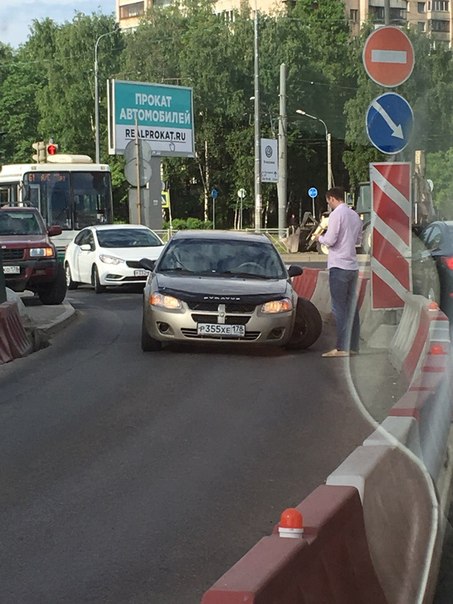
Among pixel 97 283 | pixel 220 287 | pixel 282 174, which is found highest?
pixel 282 174

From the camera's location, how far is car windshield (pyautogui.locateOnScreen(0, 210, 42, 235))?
23.4 meters

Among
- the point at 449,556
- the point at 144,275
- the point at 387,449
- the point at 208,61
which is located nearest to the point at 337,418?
the point at 449,556

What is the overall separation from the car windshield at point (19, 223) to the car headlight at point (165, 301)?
930cm

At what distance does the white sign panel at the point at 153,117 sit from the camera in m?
53.2

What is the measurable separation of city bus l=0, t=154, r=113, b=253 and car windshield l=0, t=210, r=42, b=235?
12104mm

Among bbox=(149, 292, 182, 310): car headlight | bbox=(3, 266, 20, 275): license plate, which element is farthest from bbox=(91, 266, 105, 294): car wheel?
bbox=(149, 292, 182, 310): car headlight

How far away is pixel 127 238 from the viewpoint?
2731 centimetres

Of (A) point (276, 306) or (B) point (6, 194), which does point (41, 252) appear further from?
(B) point (6, 194)

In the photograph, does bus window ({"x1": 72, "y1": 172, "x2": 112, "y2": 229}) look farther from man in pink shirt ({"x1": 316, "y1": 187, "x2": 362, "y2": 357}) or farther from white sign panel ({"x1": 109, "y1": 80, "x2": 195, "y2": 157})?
man in pink shirt ({"x1": 316, "y1": 187, "x2": 362, "y2": 357})

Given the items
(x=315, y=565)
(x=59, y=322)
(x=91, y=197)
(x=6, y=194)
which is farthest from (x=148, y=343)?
(x=6, y=194)

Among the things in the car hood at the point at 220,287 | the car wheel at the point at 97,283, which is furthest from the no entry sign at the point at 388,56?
the car wheel at the point at 97,283

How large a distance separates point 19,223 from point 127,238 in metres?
4.03

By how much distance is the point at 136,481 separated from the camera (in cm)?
761

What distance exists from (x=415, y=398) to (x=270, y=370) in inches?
266
